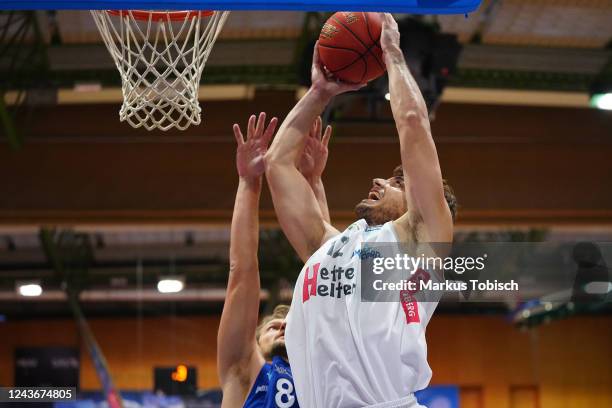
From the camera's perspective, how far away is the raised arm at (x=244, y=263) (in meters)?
3.72

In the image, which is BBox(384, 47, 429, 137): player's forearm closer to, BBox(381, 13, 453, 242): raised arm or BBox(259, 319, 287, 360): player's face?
BBox(381, 13, 453, 242): raised arm

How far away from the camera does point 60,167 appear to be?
8.74 m

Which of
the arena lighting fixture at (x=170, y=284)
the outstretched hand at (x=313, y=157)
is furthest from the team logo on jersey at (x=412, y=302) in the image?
the arena lighting fixture at (x=170, y=284)

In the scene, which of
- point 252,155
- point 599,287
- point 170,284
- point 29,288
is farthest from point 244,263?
point 29,288

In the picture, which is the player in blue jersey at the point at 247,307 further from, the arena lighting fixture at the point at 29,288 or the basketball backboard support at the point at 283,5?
the arena lighting fixture at the point at 29,288

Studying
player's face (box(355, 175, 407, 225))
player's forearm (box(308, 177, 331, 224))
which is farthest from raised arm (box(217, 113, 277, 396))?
player's face (box(355, 175, 407, 225))

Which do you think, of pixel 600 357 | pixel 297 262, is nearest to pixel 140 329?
pixel 297 262

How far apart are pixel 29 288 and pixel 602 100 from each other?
7843 mm

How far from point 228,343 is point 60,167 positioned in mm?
5477

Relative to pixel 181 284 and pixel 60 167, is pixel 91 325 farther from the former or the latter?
pixel 60 167

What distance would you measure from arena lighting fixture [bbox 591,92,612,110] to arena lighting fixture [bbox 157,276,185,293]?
5.94 m

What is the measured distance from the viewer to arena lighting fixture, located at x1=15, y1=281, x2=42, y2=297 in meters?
12.2

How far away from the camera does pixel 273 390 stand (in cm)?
374

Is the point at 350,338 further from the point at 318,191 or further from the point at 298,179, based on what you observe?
the point at 318,191
